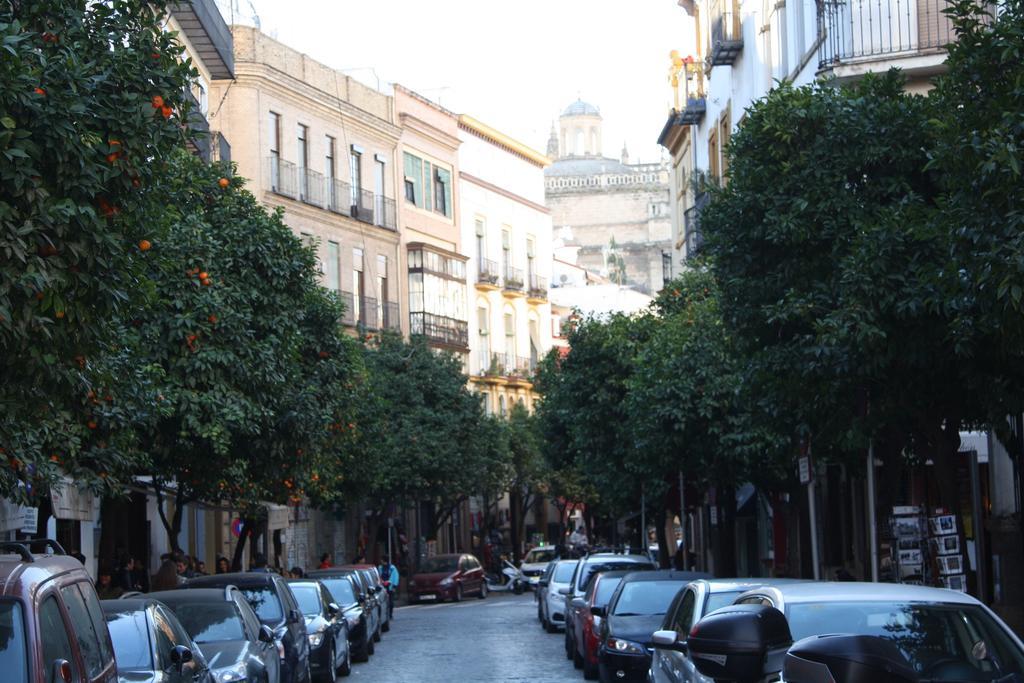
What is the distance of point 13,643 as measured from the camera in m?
8.16

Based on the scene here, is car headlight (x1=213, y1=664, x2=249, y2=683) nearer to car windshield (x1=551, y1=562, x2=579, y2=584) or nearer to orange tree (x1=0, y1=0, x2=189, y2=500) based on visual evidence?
orange tree (x1=0, y1=0, x2=189, y2=500)

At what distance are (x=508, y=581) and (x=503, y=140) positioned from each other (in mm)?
23195

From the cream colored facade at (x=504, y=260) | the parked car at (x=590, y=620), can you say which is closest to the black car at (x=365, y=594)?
the parked car at (x=590, y=620)

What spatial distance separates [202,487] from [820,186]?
12.4 metres

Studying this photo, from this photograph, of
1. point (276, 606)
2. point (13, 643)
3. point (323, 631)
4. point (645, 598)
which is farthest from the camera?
point (323, 631)

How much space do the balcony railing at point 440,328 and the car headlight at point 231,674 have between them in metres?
Result: 46.5

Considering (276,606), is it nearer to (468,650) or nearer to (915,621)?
(468,650)

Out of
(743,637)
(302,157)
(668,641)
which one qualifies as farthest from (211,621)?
→ (302,157)

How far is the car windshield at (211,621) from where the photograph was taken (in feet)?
52.0

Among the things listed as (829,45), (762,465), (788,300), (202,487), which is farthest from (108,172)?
(762,465)

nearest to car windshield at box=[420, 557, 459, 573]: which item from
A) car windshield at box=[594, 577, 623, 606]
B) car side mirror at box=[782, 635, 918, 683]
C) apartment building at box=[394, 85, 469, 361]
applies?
apartment building at box=[394, 85, 469, 361]

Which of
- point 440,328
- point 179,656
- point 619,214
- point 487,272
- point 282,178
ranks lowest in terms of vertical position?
point 179,656

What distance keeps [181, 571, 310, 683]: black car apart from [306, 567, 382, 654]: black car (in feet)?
26.2

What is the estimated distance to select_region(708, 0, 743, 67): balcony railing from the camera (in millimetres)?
38000
